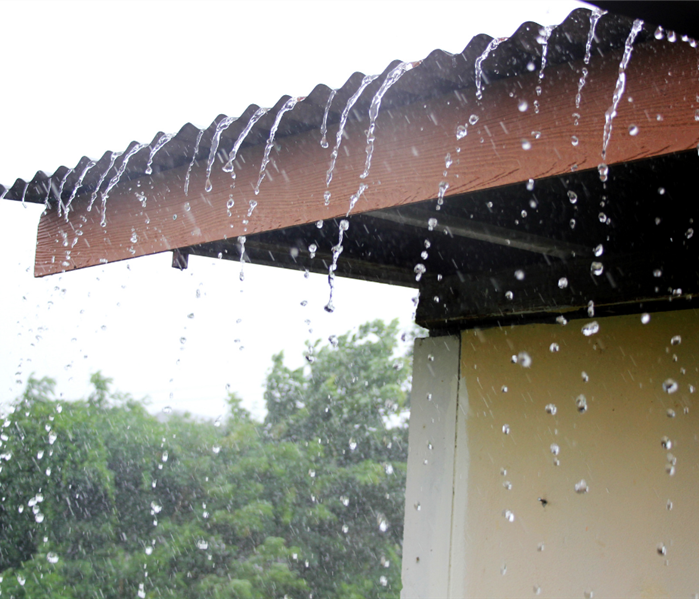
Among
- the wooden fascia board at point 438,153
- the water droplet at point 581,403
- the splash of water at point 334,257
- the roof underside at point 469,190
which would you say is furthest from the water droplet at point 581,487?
the wooden fascia board at point 438,153

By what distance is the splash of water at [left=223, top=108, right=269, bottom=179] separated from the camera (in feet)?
7.63

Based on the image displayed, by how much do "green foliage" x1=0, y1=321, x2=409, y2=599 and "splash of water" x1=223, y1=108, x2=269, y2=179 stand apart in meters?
6.99

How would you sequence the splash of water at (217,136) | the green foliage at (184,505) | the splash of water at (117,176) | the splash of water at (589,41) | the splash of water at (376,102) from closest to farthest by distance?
the splash of water at (589,41)
the splash of water at (376,102)
the splash of water at (217,136)
the splash of water at (117,176)
the green foliage at (184,505)

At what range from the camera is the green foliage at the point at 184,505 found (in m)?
8.48

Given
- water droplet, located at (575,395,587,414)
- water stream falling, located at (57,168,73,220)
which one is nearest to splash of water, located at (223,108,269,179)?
water stream falling, located at (57,168,73,220)

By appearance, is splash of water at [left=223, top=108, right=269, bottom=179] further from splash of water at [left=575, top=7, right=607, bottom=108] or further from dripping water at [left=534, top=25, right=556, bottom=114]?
splash of water at [left=575, top=7, right=607, bottom=108]

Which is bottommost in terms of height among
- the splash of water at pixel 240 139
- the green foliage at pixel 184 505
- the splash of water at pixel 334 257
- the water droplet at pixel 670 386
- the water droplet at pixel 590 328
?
the green foliage at pixel 184 505

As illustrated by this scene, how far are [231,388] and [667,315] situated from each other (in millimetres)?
8125

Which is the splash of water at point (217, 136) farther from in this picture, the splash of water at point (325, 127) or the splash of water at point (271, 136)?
the splash of water at point (325, 127)

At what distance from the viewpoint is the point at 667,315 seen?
264cm

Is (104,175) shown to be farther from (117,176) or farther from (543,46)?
(543,46)

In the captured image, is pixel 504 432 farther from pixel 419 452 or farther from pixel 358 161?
pixel 358 161

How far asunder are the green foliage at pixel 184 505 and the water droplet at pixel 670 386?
6923 mm

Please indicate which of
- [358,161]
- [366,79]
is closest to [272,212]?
[358,161]
